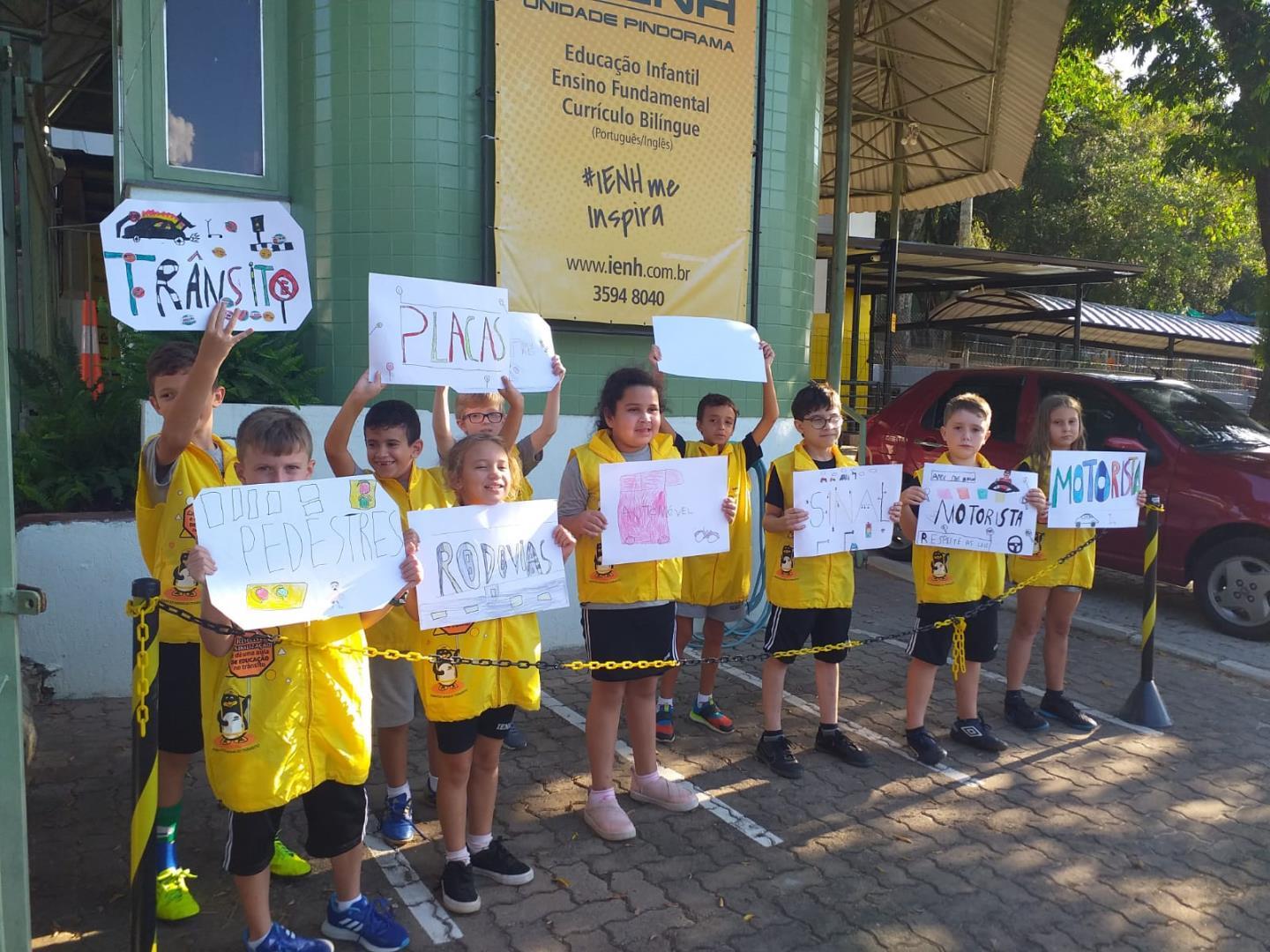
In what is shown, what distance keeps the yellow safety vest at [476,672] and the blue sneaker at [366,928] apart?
628 mm

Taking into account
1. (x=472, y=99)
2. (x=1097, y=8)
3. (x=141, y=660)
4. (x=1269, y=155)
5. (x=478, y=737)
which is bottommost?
(x=478, y=737)

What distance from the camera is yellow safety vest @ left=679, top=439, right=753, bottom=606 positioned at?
479 centimetres

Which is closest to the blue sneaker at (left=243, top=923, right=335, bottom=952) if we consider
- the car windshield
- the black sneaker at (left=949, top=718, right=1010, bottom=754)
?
the black sneaker at (left=949, top=718, right=1010, bottom=754)

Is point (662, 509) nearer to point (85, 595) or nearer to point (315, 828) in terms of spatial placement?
point (315, 828)

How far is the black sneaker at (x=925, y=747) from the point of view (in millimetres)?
4688

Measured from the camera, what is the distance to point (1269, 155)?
32.2 ft

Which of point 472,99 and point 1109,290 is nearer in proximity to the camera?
point 472,99

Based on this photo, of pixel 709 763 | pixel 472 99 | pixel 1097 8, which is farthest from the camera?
pixel 1097 8

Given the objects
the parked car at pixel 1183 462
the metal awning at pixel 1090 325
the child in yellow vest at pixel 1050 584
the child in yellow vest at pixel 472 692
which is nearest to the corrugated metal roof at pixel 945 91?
the parked car at pixel 1183 462

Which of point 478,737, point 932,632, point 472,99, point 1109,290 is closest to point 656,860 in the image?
point 478,737

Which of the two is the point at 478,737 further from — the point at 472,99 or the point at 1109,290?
the point at 1109,290

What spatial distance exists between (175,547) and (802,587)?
266cm

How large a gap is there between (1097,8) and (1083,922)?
1099cm

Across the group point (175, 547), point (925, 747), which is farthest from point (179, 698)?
point (925, 747)
